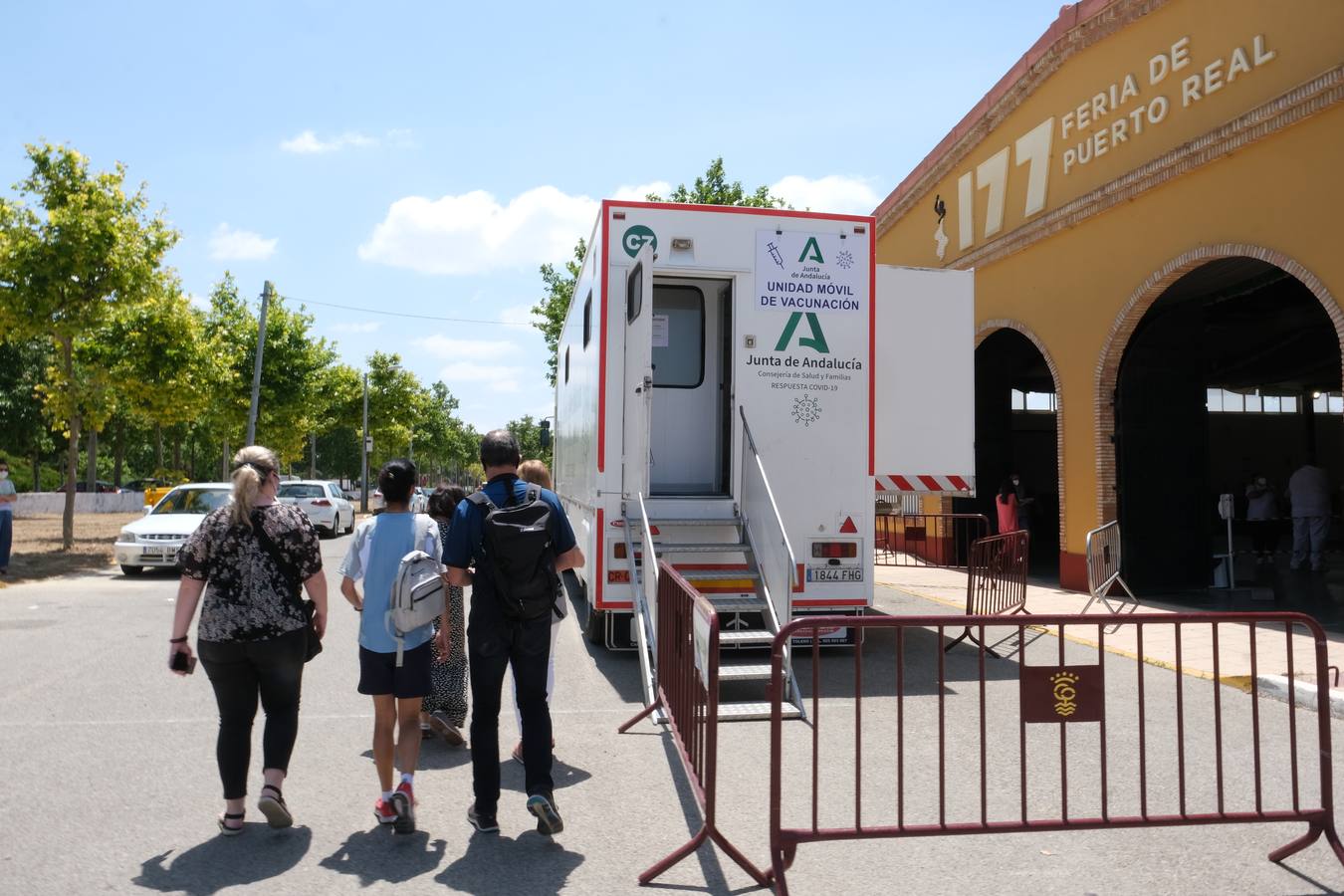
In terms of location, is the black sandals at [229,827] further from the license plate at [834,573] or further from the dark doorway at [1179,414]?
the dark doorway at [1179,414]

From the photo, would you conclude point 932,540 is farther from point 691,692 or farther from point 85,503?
point 85,503

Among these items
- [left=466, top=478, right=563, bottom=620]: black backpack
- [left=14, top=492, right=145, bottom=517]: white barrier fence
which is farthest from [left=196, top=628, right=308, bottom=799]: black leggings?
[left=14, top=492, right=145, bottom=517]: white barrier fence

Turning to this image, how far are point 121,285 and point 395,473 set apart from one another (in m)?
15.0

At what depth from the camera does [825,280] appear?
8.17 meters

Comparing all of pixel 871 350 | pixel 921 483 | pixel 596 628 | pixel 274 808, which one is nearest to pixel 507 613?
pixel 274 808

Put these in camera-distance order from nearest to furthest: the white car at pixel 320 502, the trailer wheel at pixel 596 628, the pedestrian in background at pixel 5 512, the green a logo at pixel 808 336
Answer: the green a logo at pixel 808 336 → the trailer wheel at pixel 596 628 → the pedestrian in background at pixel 5 512 → the white car at pixel 320 502

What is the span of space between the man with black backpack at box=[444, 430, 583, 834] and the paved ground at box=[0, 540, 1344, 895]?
0.87ft

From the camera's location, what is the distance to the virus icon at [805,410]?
8.16 meters

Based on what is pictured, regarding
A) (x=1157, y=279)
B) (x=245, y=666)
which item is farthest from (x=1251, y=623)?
(x=1157, y=279)

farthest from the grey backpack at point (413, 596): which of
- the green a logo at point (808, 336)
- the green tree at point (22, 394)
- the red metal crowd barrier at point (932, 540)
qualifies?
the green tree at point (22, 394)

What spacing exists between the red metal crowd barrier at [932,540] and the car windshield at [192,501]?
1169 centimetres

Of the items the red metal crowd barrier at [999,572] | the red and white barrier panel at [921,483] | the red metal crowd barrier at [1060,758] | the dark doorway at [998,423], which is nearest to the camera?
the red metal crowd barrier at [1060,758]

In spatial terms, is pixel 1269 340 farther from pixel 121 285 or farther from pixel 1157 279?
pixel 121 285

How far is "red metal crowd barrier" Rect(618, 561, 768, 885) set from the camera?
156 inches
